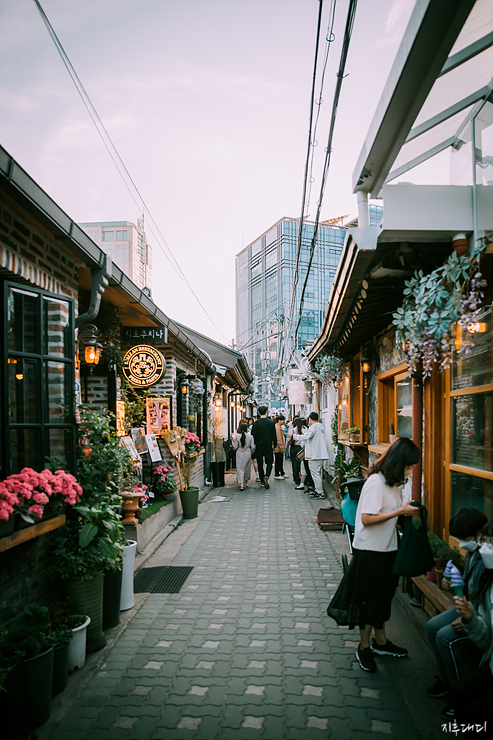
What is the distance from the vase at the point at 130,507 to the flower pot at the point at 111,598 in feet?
5.16

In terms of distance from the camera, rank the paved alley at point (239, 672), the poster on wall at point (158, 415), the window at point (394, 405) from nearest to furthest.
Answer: the paved alley at point (239, 672) → the window at point (394, 405) → the poster on wall at point (158, 415)

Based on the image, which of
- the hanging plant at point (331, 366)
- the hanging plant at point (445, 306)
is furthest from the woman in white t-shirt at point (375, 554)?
the hanging plant at point (331, 366)

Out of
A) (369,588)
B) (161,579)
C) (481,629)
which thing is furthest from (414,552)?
(161,579)

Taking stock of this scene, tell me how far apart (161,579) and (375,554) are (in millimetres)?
3031

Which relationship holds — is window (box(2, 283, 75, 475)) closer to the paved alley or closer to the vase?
the paved alley

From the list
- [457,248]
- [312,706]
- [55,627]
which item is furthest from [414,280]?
[55,627]

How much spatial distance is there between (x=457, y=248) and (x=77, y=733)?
12.9ft

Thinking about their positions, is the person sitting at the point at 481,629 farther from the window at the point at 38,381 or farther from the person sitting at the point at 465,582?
the window at the point at 38,381

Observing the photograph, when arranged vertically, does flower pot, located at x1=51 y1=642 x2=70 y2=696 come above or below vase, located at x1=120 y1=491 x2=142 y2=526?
below

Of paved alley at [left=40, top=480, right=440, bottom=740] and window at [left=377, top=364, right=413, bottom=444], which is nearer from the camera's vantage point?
paved alley at [left=40, top=480, right=440, bottom=740]

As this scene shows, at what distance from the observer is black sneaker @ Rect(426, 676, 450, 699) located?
3021mm

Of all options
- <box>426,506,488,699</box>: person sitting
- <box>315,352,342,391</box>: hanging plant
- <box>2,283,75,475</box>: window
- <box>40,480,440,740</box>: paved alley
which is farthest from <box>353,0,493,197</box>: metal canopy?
<box>315,352,342,391</box>: hanging plant

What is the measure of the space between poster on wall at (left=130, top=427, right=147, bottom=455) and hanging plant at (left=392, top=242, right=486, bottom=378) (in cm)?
507

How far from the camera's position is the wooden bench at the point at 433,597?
3497mm
